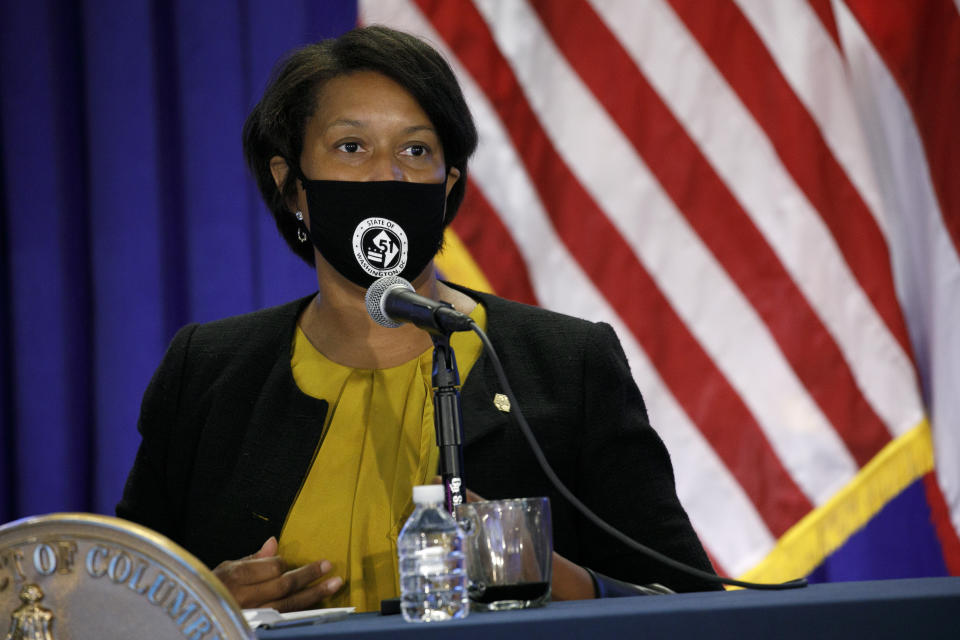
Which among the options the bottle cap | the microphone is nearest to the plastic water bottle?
the bottle cap

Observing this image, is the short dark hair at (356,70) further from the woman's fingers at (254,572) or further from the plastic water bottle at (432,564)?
the plastic water bottle at (432,564)

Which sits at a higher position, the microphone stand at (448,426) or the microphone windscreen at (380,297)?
the microphone windscreen at (380,297)

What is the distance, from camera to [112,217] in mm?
2922

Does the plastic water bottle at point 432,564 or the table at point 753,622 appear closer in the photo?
the table at point 753,622

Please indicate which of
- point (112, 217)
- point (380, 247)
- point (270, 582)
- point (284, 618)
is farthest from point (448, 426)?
point (112, 217)

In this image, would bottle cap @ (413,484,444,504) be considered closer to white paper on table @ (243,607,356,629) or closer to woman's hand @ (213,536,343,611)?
white paper on table @ (243,607,356,629)

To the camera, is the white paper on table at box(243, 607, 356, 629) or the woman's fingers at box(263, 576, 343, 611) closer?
the white paper on table at box(243, 607, 356, 629)

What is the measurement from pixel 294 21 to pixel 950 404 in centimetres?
205

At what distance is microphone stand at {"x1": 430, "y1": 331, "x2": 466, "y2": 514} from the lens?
44.6 inches

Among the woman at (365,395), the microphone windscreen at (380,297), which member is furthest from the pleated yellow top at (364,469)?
the microphone windscreen at (380,297)

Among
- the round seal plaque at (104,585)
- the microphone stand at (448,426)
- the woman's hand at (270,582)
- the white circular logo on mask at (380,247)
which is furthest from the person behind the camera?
the white circular logo on mask at (380,247)

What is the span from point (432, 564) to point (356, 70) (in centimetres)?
120

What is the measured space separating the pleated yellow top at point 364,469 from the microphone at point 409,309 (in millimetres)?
625

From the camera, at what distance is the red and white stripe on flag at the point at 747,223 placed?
278 cm
